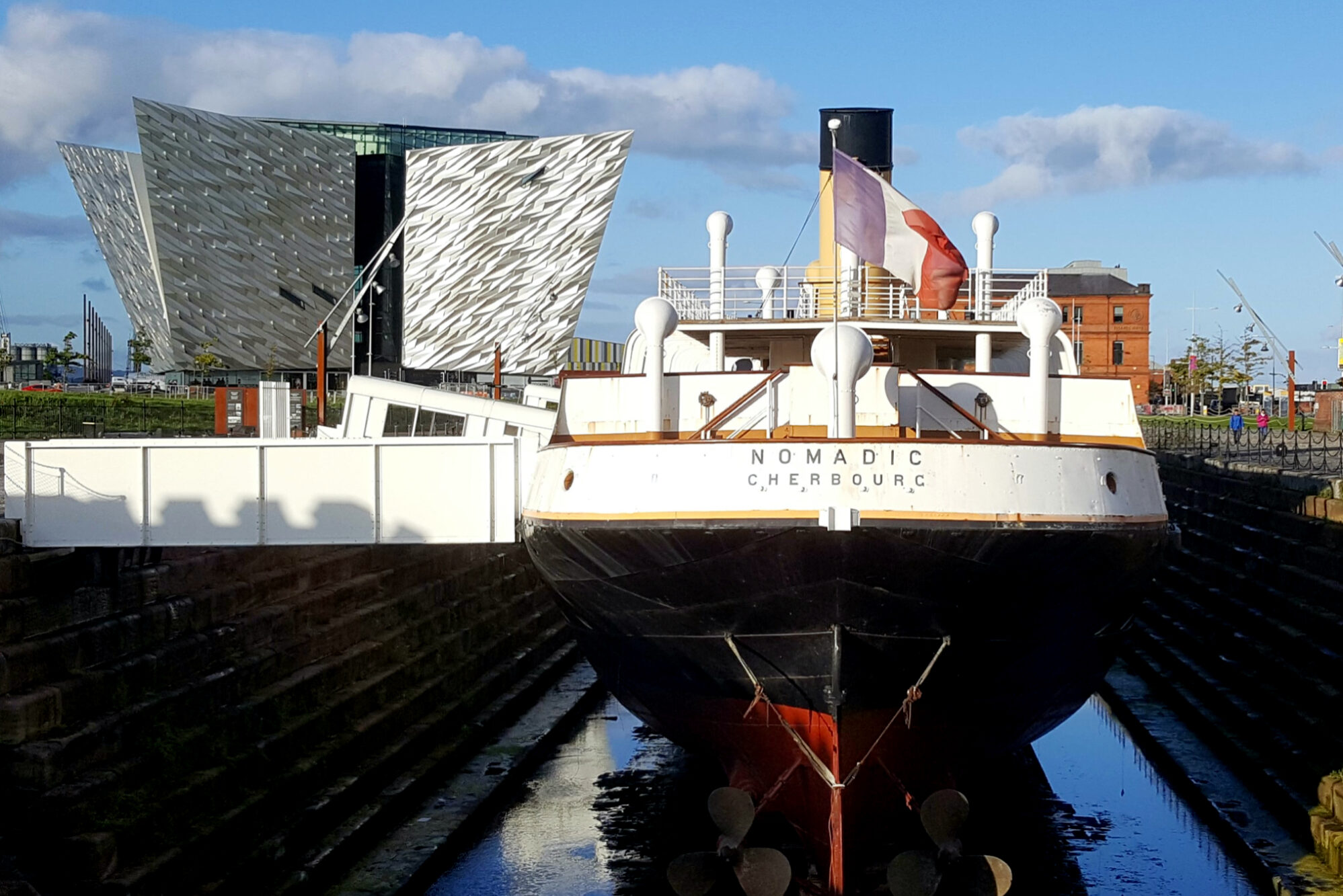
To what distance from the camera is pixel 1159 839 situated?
56.2ft

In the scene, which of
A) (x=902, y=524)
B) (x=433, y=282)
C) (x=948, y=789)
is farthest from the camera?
(x=433, y=282)

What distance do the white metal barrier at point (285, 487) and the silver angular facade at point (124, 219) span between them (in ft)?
225

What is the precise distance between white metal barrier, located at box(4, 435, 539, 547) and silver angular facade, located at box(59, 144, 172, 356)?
68.7 m

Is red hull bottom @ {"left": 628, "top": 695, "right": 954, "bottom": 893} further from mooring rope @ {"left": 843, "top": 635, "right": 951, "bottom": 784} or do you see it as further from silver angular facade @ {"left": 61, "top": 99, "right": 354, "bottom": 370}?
silver angular facade @ {"left": 61, "top": 99, "right": 354, "bottom": 370}

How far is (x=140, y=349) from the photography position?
8825 centimetres

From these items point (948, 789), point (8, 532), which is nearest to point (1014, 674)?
point (948, 789)

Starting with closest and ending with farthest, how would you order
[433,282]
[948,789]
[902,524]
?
[902,524] < [948,789] < [433,282]

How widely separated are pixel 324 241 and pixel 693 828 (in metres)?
74.0

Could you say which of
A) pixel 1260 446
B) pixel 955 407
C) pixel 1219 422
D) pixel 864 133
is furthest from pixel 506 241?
pixel 955 407

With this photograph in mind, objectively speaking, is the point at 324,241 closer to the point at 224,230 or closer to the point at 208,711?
the point at 224,230

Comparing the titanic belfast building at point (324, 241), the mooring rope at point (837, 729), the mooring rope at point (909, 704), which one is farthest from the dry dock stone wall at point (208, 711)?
the titanic belfast building at point (324, 241)

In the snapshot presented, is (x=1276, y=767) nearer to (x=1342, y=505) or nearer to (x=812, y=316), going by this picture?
(x=1342, y=505)

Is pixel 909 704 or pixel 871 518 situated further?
pixel 909 704

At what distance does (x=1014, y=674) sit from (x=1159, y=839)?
5.03 meters
